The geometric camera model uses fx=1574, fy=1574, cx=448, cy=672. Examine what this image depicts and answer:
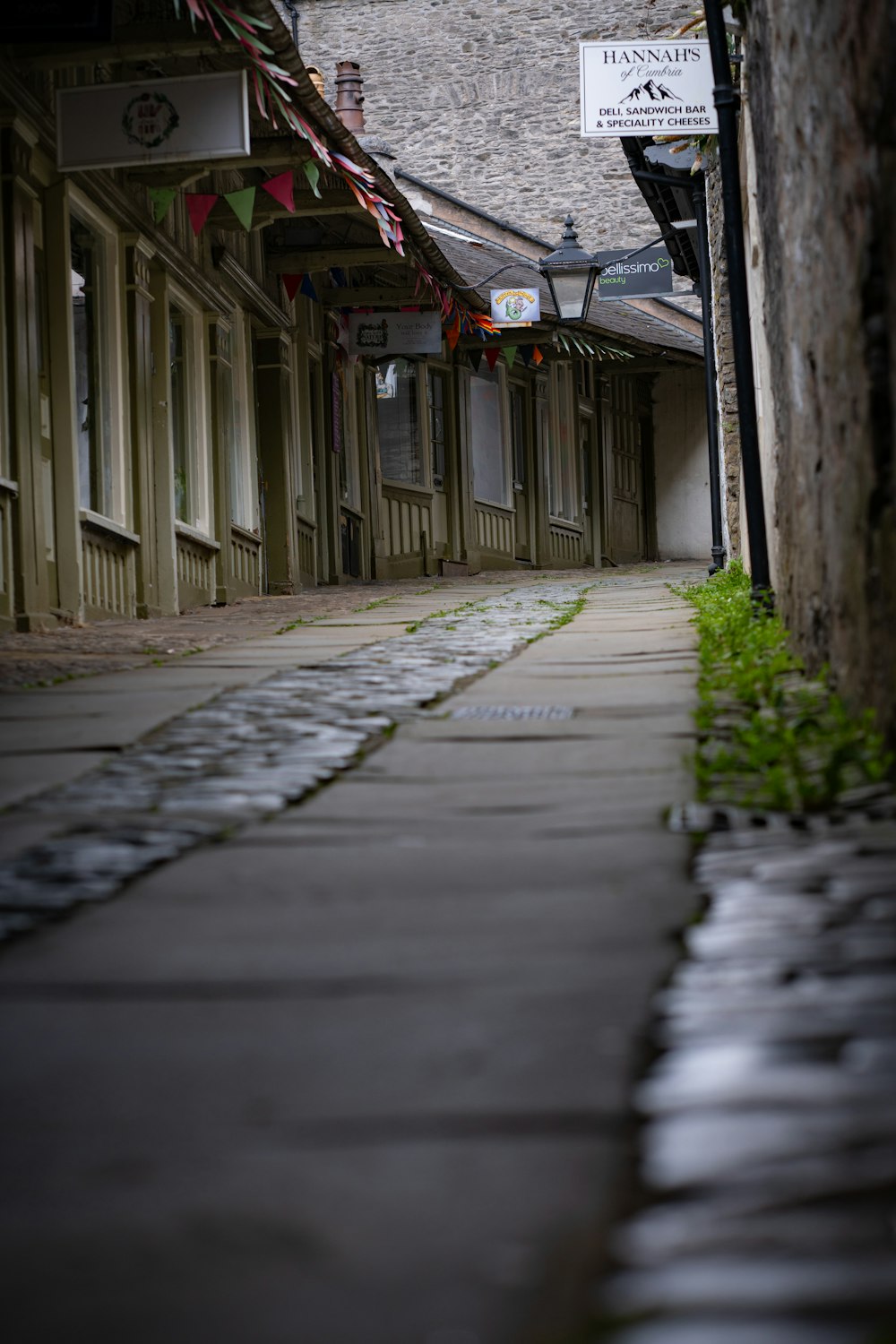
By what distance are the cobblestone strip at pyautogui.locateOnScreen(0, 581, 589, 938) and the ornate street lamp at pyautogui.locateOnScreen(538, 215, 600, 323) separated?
8.27 metres

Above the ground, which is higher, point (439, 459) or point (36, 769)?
point (439, 459)

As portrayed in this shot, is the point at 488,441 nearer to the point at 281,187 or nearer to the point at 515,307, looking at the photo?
the point at 515,307

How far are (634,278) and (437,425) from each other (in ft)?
12.1

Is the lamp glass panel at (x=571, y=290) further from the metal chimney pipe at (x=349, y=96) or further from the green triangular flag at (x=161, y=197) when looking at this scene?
the metal chimney pipe at (x=349, y=96)

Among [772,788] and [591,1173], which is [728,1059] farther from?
[772,788]

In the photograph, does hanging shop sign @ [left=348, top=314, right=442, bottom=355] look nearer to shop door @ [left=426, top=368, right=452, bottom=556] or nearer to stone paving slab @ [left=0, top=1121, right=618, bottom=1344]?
shop door @ [left=426, top=368, right=452, bottom=556]

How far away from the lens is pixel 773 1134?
4.39ft

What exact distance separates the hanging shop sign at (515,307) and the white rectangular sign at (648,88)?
589 cm

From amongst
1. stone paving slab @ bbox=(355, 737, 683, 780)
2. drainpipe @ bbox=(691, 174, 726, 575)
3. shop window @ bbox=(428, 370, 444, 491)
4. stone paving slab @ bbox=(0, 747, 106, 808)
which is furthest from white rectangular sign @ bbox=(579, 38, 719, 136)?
shop window @ bbox=(428, 370, 444, 491)

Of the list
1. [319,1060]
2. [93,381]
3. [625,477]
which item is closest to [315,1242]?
[319,1060]

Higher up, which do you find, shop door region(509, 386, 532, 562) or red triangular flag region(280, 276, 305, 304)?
red triangular flag region(280, 276, 305, 304)

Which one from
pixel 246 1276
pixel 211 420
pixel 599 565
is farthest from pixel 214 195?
pixel 599 565

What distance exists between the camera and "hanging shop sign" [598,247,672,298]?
51.5 feet

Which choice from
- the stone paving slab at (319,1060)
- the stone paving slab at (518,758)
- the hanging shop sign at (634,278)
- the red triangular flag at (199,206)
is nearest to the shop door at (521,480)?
the hanging shop sign at (634,278)
